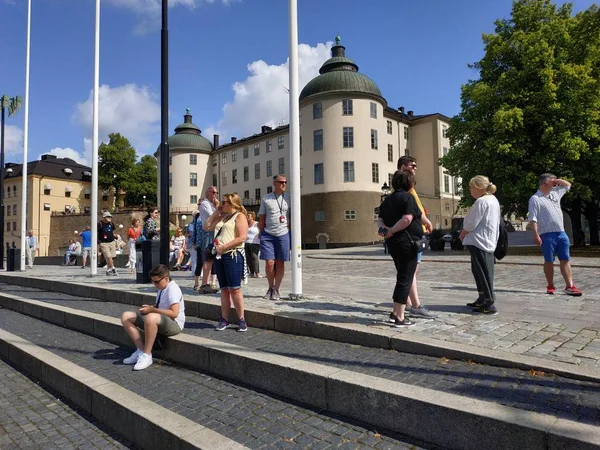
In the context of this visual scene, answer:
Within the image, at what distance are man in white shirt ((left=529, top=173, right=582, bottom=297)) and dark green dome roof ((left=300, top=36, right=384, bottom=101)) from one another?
131 feet

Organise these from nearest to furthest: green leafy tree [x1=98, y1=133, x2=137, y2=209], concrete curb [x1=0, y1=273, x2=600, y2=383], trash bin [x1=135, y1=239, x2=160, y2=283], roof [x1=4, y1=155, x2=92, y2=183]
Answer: concrete curb [x1=0, y1=273, x2=600, y2=383] < trash bin [x1=135, y1=239, x2=160, y2=283] < green leafy tree [x1=98, y1=133, x2=137, y2=209] < roof [x1=4, y1=155, x2=92, y2=183]

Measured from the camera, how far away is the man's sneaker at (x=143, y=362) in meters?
4.68

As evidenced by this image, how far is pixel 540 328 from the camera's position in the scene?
15.0 feet

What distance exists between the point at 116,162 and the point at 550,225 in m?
62.0

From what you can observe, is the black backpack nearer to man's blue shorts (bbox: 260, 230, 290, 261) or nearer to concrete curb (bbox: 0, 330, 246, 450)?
man's blue shorts (bbox: 260, 230, 290, 261)

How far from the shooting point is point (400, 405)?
9.54ft

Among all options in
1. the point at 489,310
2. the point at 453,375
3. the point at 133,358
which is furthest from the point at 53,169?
the point at 453,375

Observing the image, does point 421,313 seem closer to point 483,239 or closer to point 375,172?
point 483,239

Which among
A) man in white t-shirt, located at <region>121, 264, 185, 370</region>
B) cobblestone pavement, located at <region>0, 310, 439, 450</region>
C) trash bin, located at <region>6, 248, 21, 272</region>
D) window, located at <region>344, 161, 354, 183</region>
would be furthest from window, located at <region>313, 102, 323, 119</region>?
cobblestone pavement, located at <region>0, 310, 439, 450</region>

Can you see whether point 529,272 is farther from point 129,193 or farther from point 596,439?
point 129,193

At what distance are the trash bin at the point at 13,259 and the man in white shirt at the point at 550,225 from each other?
712 inches

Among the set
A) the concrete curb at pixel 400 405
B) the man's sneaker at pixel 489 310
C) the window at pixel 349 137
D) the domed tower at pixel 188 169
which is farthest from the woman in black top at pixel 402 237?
the domed tower at pixel 188 169

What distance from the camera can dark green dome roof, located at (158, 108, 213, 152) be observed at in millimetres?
65125

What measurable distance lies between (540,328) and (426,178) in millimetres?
51173
